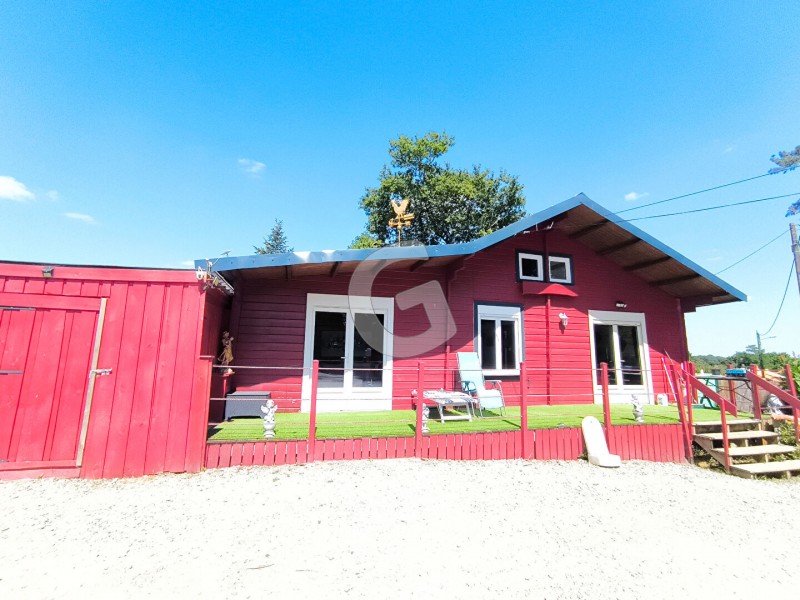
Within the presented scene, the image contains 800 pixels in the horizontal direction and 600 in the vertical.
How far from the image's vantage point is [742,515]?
3.84 meters

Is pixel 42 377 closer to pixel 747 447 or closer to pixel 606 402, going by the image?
pixel 606 402

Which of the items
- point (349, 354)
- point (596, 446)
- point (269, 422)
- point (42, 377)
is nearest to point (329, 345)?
point (349, 354)

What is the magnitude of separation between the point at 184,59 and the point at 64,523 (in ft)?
29.4

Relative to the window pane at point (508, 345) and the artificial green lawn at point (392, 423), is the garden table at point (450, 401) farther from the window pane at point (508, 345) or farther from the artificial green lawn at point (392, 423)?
the window pane at point (508, 345)

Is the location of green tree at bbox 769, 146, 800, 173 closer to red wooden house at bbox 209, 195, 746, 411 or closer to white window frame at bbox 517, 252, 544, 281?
red wooden house at bbox 209, 195, 746, 411

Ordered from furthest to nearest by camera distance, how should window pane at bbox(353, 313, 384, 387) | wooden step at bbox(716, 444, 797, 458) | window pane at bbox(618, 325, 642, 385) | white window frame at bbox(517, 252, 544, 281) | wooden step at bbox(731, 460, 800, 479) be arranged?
1. window pane at bbox(618, 325, 642, 385)
2. white window frame at bbox(517, 252, 544, 281)
3. window pane at bbox(353, 313, 384, 387)
4. wooden step at bbox(716, 444, 797, 458)
5. wooden step at bbox(731, 460, 800, 479)

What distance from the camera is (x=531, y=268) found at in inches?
323

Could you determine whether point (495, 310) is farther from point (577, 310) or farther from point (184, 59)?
point (184, 59)

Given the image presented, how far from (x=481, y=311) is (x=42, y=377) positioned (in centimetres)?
675

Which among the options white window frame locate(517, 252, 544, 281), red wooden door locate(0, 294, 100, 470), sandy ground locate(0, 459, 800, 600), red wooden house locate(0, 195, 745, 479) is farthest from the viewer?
white window frame locate(517, 252, 544, 281)

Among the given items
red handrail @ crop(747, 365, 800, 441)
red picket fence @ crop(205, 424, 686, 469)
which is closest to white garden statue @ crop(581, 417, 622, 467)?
red picket fence @ crop(205, 424, 686, 469)

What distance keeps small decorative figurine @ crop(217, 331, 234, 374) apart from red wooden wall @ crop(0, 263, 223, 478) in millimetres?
1482

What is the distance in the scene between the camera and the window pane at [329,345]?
6500 millimetres

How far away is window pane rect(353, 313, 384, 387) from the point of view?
664 centimetres
